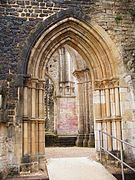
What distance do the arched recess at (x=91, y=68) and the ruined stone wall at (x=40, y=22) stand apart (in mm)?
252

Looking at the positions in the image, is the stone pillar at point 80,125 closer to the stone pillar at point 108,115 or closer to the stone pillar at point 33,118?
the stone pillar at point 108,115

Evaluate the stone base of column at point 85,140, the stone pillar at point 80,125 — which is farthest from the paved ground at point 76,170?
the stone pillar at point 80,125

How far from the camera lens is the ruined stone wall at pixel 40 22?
22.9ft

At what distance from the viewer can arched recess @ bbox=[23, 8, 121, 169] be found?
22.9 ft

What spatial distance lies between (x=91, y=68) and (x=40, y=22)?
1.90m

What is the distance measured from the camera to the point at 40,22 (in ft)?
23.9

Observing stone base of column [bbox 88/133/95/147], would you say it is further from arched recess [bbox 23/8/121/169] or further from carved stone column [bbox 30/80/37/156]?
carved stone column [bbox 30/80/37/156]

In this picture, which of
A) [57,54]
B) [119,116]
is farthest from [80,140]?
[57,54]

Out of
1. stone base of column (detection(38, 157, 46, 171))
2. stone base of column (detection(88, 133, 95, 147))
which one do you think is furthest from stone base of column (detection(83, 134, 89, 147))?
stone base of column (detection(38, 157, 46, 171))

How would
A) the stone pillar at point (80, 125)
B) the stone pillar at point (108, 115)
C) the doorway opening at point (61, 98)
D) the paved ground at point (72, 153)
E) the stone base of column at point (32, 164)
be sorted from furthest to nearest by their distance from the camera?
the doorway opening at point (61, 98) → the stone pillar at point (80, 125) → the paved ground at point (72, 153) → the stone pillar at point (108, 115) → the stone base of column at point (32, 164)

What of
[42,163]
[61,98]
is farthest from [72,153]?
[61,98]

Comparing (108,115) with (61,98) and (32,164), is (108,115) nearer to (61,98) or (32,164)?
(32,164)

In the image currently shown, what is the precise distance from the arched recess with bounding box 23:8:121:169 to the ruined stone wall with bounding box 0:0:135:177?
0.25 meters

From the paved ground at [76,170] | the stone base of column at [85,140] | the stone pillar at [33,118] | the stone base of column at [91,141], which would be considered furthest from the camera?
the stone base of column at [85,140]
